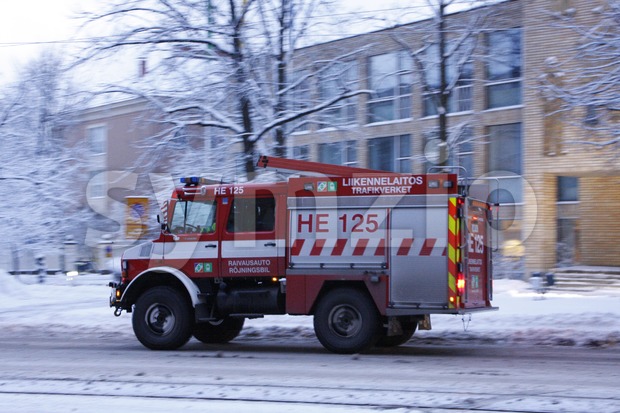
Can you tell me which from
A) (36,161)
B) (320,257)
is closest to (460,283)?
(320,257)

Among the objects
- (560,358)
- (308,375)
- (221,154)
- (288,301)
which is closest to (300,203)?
(288,301)

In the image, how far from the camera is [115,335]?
1733cm

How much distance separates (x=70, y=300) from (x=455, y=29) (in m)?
13.6

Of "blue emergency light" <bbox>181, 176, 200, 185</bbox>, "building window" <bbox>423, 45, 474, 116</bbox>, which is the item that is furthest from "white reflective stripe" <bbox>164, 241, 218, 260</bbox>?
"building window" <bbox>423, 45, 474, 116</bbox>

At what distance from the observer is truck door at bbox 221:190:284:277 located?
43.5 ft

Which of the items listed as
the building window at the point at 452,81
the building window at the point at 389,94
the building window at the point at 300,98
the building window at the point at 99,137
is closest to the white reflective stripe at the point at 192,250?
the building window at the point at 300,98

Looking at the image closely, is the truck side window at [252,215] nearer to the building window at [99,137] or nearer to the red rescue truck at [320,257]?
the red rescue truck at [320,257]

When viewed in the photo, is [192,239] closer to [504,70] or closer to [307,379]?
[307,379]

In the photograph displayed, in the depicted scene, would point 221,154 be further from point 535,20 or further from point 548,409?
point 548,409

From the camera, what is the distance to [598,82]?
15195 millimetres

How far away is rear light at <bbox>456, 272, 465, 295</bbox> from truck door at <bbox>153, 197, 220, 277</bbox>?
158 inches

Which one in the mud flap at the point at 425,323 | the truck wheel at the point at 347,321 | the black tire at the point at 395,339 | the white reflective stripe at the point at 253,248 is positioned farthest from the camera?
the black tire at the point at 395,339

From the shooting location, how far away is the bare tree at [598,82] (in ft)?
49.7

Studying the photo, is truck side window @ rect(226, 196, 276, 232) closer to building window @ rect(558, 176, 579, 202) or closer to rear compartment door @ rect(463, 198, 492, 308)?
rear compartment door @ rect(463, 198, 492, 308)
